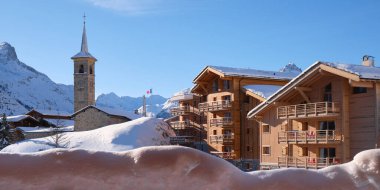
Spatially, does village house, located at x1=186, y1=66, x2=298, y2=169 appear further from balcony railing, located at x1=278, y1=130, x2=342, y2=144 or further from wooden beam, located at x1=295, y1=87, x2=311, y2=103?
wooden beam, located at x1=295, y1=87, x2=311, y2=103

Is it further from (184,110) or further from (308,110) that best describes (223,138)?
(308,110)

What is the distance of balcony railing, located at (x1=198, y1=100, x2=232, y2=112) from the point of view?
120 ft

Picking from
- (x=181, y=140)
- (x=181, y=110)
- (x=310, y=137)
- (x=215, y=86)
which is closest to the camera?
(x=310, y=137)

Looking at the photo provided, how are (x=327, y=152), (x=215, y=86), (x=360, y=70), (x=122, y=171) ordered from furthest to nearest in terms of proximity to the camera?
1. (x=215, y=86)
2. (x=327, y=152)
3. (x=360, y=70)
4. (x=122, y=171)

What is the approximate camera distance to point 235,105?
36375mm

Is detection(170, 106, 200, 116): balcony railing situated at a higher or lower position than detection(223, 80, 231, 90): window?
lower

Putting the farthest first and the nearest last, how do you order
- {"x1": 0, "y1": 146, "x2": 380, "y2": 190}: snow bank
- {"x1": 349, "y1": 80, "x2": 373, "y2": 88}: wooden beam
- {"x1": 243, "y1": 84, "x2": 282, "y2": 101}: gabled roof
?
1. {"x1": 243, "y1": 84, "x2": 282, "y2": 101}: gabled roof
2. {"x1": 349, "y1": 80, "x2": 373, "y2": 88}: wooden beam
3. {"x1": 0, "y1": 146, "x2": 380, "y2": 190}: snow bank

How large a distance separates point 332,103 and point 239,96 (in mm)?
12569

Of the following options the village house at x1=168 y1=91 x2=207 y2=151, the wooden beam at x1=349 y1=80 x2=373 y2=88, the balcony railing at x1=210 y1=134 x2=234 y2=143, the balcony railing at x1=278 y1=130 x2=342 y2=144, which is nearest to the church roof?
the village house at x1=168 y1=91 x2=207 y2=151

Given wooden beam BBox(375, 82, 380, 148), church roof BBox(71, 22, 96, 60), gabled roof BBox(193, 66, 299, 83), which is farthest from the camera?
church roof BBox(71, 22, 96, 60)

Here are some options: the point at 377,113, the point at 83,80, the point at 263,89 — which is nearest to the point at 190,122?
the point at 263,89

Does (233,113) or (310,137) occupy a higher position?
(233,113)

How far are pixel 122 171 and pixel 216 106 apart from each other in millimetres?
35035

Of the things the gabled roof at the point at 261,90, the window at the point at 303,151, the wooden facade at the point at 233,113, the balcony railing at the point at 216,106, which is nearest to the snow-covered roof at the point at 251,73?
the wooden facade at the point at 233,113
